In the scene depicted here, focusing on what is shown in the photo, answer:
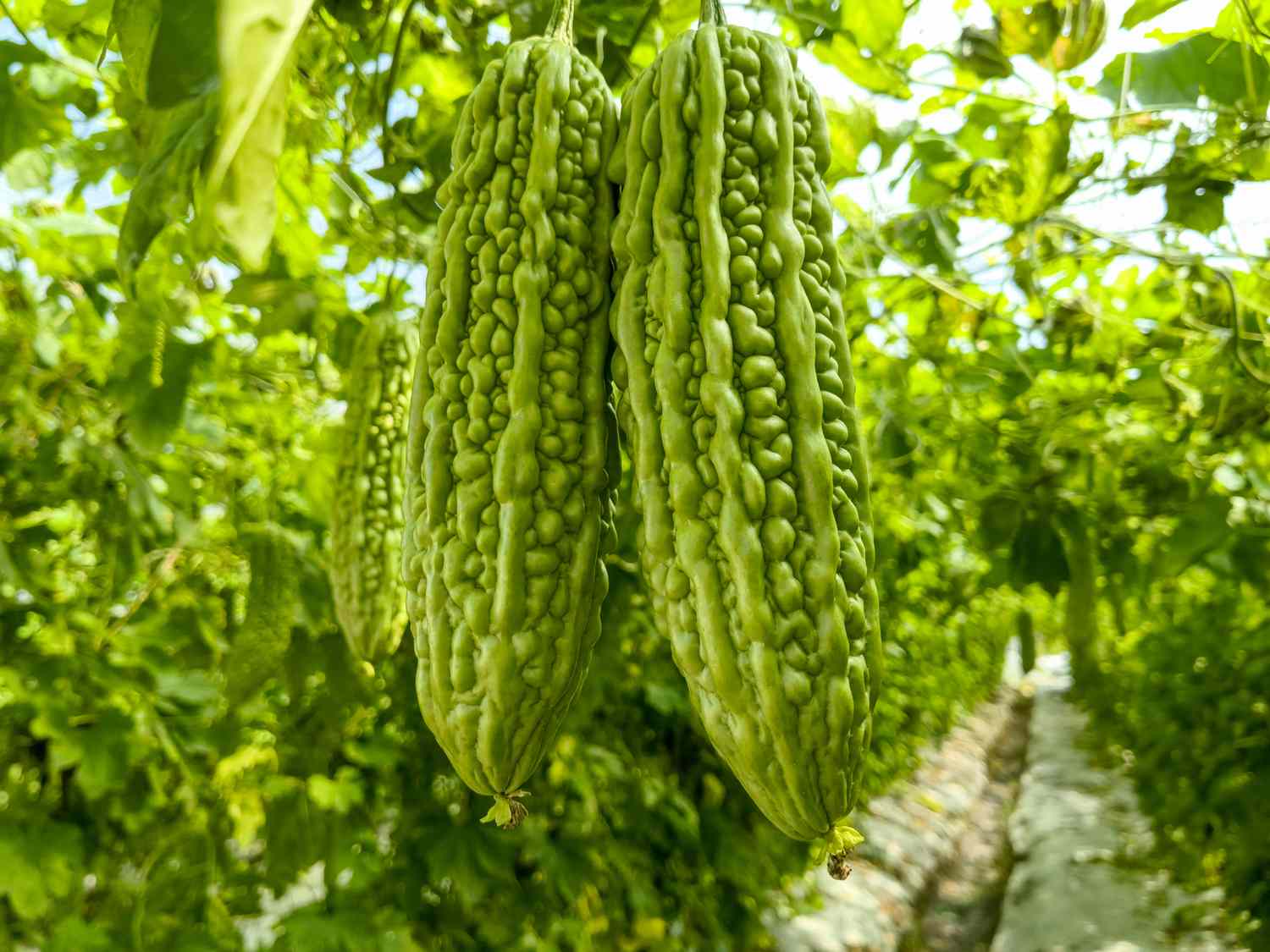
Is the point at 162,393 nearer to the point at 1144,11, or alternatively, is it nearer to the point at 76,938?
the point at 76,938

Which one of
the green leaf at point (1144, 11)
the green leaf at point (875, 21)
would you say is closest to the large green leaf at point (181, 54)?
the green leaf at point (875, 21)

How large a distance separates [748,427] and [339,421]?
1801 mm

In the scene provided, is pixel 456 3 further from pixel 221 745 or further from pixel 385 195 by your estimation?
pixel 221 745

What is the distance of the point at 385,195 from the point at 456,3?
0.52 metres

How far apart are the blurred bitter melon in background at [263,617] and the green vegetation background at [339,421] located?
0.19 feet

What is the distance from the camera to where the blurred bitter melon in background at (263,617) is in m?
1.69

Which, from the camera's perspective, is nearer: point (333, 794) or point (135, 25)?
point (135, 25)

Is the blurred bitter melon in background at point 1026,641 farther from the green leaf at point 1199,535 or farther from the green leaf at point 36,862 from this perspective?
the green leaf at point 36,862

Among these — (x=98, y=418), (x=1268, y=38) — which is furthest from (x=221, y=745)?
(x=1268, y=38)

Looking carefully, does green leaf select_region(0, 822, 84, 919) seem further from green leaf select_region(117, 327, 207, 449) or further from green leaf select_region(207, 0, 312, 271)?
green leaf select_region(207, 0, 312, 271)

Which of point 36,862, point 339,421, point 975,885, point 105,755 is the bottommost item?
point 975,885

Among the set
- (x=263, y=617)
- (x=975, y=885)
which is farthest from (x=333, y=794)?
(x=975, y=885)

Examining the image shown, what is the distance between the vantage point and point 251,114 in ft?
1.21

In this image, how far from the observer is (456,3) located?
1359 mm
